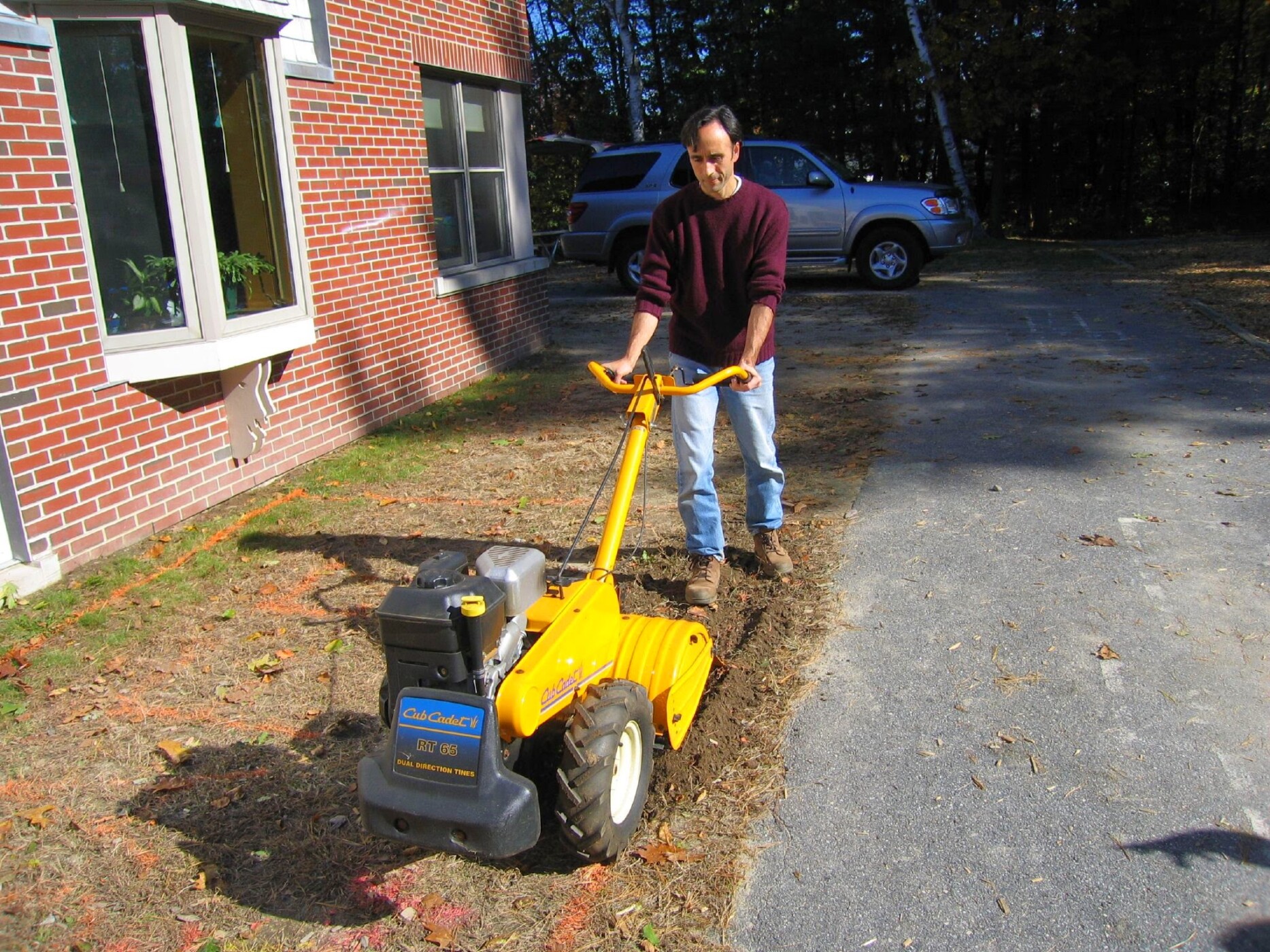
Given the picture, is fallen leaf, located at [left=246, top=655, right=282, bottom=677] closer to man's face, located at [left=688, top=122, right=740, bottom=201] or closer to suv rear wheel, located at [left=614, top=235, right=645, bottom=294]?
man's face, located at [left=688, top=122, right=740, bottom=201]

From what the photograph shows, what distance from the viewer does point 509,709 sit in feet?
8.76

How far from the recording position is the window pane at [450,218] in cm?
931

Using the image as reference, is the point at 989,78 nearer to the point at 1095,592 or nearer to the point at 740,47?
the point at 740,47

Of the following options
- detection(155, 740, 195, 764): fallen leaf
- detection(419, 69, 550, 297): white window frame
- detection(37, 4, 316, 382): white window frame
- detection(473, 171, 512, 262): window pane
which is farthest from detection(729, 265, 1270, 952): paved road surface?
detection(473, 171, 512, 262): window pane

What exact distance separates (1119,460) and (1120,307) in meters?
7.01

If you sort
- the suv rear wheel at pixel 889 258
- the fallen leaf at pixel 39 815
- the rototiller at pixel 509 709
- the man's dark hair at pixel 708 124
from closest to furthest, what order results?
the rototiller at pixel 509 709 < the fallen leaf at pixel 39 815 < the man's dark hair at pixel 708 124 < the suv rear wheel at pixel 889 258

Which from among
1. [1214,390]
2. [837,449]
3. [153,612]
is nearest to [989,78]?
[1214,390]

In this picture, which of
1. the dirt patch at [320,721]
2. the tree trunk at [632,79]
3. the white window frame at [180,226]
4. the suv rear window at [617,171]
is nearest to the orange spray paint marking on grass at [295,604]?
the dirt patch at [320,721]

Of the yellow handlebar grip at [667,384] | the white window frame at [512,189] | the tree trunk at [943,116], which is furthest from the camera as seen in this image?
the tree trunk at [943,116]

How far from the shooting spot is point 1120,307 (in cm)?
1266

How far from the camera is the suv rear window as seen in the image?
15273 millimetres

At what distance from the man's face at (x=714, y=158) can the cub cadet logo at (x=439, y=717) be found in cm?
230

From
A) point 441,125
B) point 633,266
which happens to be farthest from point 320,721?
point 633,266

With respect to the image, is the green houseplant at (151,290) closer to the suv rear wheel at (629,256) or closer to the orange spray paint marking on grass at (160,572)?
the orange spray paint marking on grass at (160,572)
